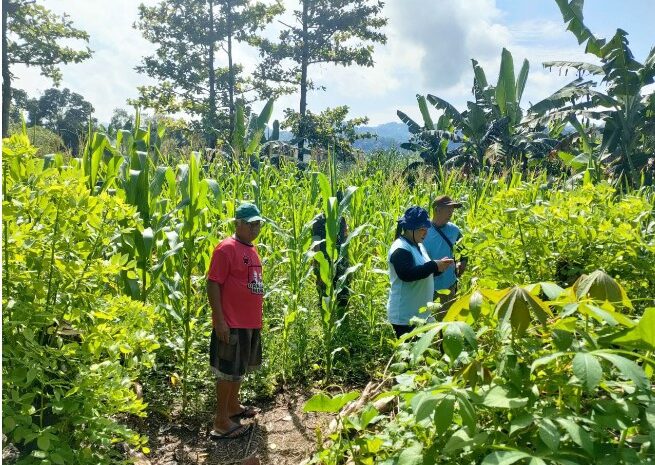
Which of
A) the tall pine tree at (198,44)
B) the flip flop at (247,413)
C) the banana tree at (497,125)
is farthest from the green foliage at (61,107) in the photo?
the flip flop at (247,413)

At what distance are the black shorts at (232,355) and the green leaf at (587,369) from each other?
2.87 m

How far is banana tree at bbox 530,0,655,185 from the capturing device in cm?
1172

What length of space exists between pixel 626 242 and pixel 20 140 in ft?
8.34

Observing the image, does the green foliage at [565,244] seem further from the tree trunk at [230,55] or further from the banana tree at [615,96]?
the tree trunk at [230,55]

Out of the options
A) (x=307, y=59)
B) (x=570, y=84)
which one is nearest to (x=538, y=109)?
(x=570, y=84)

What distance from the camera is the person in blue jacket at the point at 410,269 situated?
3695 mm

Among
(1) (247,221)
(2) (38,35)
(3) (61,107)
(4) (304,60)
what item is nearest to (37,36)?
(2) (38,35)

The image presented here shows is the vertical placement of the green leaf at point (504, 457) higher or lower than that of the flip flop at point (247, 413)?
higher

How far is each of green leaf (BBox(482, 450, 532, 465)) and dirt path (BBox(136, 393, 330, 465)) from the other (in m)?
2.38

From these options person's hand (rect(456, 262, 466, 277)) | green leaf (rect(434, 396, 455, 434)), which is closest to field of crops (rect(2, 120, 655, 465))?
green leaf (rect(434, 396, 455, 434))

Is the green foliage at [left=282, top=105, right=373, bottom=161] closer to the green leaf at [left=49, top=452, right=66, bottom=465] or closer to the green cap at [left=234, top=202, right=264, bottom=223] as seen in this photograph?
the green cap at [left=234, top=202, right=264, bottom=223]

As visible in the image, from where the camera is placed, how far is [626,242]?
8.01 ft

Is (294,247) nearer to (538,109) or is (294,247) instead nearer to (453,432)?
(453,432)

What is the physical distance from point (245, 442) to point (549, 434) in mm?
2946
